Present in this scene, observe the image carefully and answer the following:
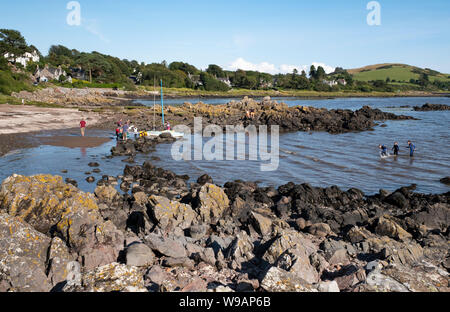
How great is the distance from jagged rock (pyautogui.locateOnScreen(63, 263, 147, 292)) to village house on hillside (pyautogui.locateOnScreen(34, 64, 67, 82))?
10996 cm

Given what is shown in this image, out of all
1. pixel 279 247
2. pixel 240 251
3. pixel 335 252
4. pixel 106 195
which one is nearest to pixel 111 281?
pixel 240 251

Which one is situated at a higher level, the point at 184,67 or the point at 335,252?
the point at 184,67

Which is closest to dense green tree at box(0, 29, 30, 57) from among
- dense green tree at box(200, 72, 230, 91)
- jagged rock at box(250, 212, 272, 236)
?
dense green tree at box(200, 72, 230, 91)

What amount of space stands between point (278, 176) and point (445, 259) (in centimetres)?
1187

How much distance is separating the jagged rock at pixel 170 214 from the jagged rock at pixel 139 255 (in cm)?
251

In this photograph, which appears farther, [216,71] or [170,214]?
[216,71]

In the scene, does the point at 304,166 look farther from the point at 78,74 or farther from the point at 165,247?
the point at 78,74

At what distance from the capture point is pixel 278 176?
69.5 feet

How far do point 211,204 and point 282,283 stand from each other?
6720mm

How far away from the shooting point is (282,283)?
20.1 ft

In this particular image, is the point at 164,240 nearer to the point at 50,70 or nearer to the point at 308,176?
the point at 308,176

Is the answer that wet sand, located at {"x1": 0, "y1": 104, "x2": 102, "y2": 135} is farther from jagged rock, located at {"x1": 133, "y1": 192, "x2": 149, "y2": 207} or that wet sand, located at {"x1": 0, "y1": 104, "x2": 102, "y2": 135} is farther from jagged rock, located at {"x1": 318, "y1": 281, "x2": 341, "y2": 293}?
jagged rock, located at {"x1": 318, "y1": 281, "x2": 341, "y2": 293}

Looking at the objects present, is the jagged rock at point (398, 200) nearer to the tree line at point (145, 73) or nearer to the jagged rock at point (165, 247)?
the jagged rock at point (165, 247)
